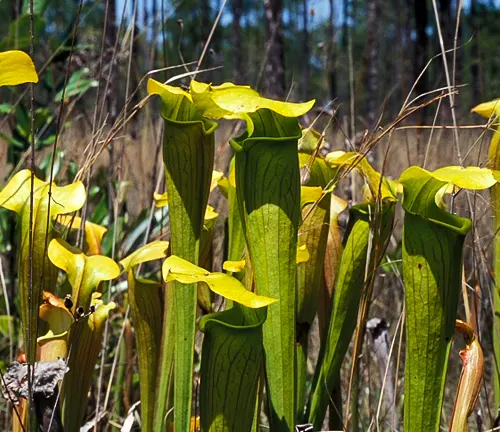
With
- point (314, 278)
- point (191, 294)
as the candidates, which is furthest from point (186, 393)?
point (314, 278)

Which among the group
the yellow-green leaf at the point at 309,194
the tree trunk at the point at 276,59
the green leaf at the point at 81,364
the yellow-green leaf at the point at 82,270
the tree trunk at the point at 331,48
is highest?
the tree trunk at the point at 276,59

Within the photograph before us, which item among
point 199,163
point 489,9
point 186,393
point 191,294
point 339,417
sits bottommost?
point 339,417

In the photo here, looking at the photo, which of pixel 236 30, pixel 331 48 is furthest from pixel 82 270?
pixel 236 30

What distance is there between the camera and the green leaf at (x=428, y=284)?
686mm

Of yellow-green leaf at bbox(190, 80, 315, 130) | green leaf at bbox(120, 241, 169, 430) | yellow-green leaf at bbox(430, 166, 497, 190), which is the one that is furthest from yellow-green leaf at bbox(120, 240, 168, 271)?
yellow-green leaf at bbox(430, 166, 497, 190)

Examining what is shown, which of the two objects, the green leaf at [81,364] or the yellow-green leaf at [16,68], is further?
the green leaf at [81,364]

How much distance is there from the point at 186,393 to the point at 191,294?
11 centimetres

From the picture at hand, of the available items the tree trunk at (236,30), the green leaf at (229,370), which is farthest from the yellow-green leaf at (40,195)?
the tree trunk at (236,30)

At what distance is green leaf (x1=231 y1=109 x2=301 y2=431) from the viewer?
674 mm

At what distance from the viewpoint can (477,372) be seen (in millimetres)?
754

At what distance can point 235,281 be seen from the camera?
64 centimetres

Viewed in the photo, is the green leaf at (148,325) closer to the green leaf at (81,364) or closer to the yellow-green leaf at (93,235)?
the green leaf at (81,364)

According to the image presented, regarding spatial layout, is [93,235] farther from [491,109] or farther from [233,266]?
[491,109]

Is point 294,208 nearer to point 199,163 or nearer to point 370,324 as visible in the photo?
point 199,163
